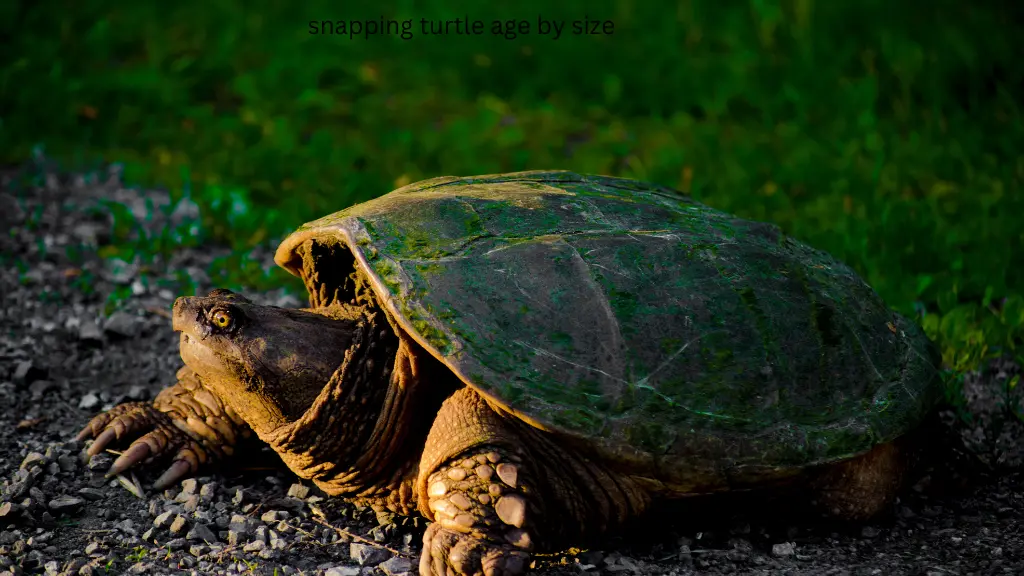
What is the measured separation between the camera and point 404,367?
2555 mm

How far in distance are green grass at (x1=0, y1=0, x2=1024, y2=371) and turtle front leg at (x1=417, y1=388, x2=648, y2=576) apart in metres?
2.22

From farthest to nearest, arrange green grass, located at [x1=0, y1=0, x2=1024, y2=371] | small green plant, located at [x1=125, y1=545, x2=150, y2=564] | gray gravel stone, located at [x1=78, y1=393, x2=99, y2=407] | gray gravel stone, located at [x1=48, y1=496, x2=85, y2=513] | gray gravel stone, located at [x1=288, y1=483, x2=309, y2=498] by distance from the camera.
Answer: green grass, located at [x1=0, y1=0, x2=1024, y2=371]
gray gravel stone, located at [x1=78, y1=393, x2=99, y2=407]
gray gravel stone, located at [x1=288, y1=483, x2=309, y2=498]
gray gravel stone, located at [x1=48, y1=496, x2=85, y2=513]
small green plant, located at [x1=125, y1=545, x2=150, y2=564]

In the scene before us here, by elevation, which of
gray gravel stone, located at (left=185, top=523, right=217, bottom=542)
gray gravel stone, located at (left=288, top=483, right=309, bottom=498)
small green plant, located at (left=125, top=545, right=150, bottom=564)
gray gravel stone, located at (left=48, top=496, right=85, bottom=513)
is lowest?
small green plant, located at (left=125, top=545, right=150, bottom=564)

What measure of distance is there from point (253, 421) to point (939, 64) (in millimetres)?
5301

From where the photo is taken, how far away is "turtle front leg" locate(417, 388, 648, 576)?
7.68 ft

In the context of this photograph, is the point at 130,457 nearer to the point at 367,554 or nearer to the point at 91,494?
the point at 91,494

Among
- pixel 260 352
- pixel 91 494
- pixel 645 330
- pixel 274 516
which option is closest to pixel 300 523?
pixel 274 516

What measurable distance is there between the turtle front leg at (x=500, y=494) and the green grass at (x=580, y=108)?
2221mm

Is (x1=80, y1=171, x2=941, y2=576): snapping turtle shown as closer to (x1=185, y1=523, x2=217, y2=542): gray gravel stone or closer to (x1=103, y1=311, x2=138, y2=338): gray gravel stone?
(x1=185, y1=523, x2=217, y2=542): gray gravel stone

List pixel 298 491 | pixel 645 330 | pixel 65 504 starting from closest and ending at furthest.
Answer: pixel 645 330, pixel 65 504, pixel 298 491

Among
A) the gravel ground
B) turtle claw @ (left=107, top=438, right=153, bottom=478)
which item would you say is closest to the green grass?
the gravel ground

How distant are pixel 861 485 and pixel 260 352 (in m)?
1.60

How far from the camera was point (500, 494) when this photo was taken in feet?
7.70

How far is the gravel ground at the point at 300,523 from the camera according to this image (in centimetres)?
246
